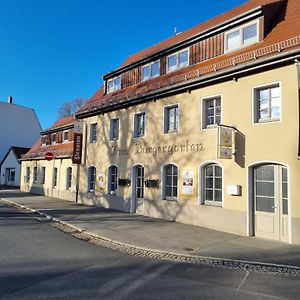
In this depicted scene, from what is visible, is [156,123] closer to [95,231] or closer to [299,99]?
[95,231]

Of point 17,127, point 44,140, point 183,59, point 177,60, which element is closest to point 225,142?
point 183,59

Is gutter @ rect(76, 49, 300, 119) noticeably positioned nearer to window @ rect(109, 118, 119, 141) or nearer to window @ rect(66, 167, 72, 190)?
window @ rect(109, 118, 119, 141)

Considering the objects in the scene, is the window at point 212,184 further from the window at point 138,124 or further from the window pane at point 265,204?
the window at point 138,124

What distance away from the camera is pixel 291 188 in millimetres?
10867

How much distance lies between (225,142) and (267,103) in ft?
6.35

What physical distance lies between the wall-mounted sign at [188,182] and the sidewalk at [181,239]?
1355 millimetres

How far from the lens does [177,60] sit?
1738 cm

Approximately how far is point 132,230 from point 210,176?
12.1 ft

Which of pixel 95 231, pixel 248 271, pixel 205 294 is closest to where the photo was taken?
pixel 205 294

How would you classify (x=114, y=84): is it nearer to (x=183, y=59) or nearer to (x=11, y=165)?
(x=183, y=59)

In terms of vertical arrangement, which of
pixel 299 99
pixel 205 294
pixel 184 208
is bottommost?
pixel 205 294

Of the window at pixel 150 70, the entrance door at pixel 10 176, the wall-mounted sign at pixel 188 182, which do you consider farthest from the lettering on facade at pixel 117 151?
the entrance door at pixel 10 176

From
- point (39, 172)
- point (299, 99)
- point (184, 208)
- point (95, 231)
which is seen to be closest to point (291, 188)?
point (299, 99)

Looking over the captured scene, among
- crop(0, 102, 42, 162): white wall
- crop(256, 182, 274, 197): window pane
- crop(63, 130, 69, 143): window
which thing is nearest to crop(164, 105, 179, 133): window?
crop(256, 182, 274, 197): window pane
